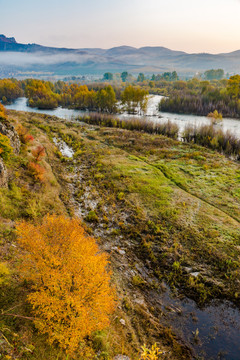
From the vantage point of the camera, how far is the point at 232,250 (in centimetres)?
1522

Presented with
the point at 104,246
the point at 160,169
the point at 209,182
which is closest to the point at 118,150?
the point at 160,169

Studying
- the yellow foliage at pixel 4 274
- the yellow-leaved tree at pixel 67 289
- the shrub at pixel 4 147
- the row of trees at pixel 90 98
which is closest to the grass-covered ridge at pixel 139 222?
the yellow foliage at pixel 4 274

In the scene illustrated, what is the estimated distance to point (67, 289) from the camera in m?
7.82

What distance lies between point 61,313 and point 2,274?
173 inches

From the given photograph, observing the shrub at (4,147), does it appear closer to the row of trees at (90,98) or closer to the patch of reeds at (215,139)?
the patch of reeds at (215,139)

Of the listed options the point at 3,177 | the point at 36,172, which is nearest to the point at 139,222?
the point at 36,172

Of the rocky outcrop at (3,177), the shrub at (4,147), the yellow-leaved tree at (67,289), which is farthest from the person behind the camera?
the shrub at (4,147)

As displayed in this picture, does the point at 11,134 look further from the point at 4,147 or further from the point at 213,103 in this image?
the point at 213,103

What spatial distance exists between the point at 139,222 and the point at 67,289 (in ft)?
38.3

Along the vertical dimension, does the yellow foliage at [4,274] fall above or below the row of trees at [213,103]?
below

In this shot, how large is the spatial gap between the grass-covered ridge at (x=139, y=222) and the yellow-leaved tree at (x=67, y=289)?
3.88 ft

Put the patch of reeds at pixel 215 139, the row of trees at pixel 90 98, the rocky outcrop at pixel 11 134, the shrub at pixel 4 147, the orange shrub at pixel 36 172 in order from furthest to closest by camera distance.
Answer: the row of trees at pixel 90 98, the patch of reeds at pixel 215 139, the rocky outcrop at pixel 11 134, the orange shrub at pixel 36 172, the shrub at pixel 4 147

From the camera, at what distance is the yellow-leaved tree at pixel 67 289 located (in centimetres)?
730

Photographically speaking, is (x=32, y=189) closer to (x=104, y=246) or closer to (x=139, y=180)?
(x=104, y=246)
